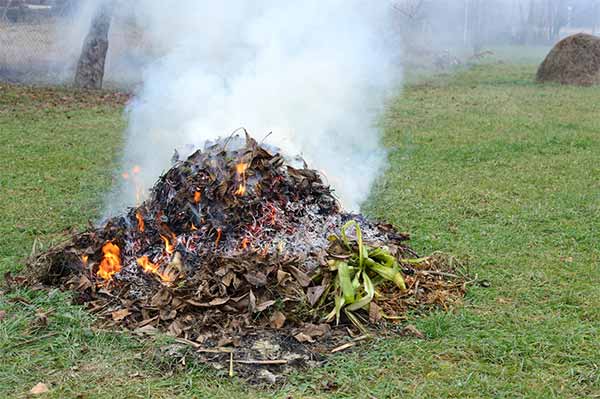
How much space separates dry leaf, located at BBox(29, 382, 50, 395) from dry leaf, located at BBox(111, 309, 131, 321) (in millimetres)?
650

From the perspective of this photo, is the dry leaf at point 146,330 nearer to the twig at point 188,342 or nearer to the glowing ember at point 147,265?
the twig at point 188,342

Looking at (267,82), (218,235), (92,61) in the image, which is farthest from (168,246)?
(92,61)

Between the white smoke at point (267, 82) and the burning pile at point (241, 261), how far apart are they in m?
0.70

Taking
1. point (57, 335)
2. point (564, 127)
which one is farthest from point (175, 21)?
point (564, 127)

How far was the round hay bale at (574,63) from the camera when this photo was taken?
1711 cm

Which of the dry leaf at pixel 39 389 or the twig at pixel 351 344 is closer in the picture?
the dry leaf at pixel 39 389

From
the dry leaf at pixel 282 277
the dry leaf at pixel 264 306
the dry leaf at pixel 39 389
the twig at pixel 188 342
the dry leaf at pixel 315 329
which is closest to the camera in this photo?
the dry leaf at pixel 39 389

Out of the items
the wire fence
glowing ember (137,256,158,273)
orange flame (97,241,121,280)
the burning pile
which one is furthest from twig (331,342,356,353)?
the wire fence

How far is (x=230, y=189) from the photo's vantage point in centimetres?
477

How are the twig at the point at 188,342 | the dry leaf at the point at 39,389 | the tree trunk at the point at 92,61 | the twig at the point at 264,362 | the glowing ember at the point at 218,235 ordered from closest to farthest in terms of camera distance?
1. the dry leaf at the point at 39,389
2. the twig at the point at 264,362
3. the twig at the point at 188,342
4. the glowing ember at the point at 218,235
5. the tree trunk at the point at 92,61

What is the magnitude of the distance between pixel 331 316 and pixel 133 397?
122cm

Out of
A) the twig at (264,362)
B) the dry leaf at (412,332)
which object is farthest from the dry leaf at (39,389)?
the dry leaf at (412,332)

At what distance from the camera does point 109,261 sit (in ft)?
15.3

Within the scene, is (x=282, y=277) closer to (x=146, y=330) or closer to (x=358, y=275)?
(x=358, y=275)
